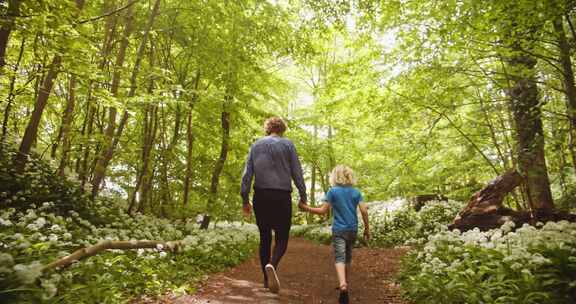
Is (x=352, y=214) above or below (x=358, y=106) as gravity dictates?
below

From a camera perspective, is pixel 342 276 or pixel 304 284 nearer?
pixel 342 276

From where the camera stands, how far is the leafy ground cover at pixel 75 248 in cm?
316

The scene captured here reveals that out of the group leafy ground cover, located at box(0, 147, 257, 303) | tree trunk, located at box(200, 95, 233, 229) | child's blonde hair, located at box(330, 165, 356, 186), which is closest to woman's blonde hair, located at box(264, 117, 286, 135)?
child's blonde hair, located at box(330, 165, 356, 186)

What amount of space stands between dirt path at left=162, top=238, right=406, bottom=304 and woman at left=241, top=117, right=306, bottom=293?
73 centimetres

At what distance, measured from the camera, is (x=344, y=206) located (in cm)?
502

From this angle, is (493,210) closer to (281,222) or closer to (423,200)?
(423,200)

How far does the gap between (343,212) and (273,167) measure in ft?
4.10

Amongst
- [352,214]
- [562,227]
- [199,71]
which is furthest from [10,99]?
[562,227]

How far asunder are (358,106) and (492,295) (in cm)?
764

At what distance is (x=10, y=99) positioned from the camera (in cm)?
713

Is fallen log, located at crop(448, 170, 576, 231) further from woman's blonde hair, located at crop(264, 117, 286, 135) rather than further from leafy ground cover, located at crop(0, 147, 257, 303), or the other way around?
woman's blonde hair, located at crop(264, 117, 286, 135)

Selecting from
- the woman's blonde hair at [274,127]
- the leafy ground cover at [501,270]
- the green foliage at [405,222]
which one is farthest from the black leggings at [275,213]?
the green foliage at [405,222]

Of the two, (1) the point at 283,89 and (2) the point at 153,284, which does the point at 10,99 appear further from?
(1) the point at 283,89

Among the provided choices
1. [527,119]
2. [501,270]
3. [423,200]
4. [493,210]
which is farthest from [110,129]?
[423,200]
